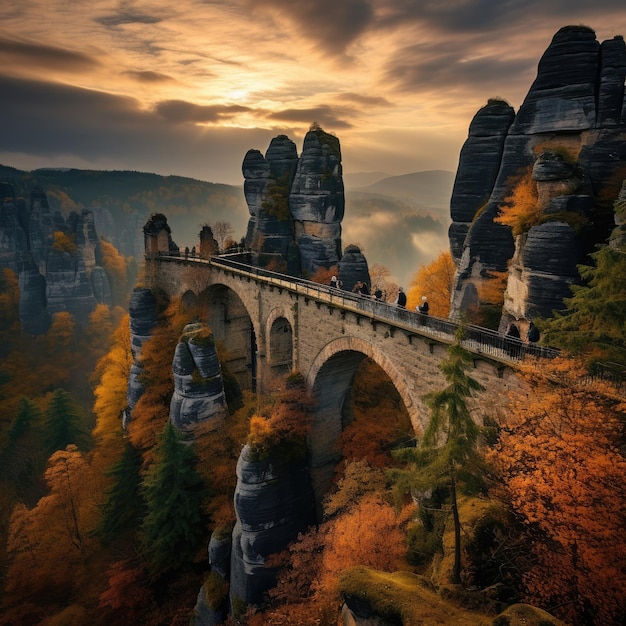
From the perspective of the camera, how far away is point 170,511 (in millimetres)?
24672

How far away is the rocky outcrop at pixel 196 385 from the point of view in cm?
2964

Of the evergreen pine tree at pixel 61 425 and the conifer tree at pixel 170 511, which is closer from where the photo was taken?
the conifer tree at pixel 170 511

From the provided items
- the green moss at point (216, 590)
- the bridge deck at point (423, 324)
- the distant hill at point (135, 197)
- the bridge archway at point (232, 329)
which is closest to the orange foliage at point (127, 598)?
the green moss at point (216, 590)

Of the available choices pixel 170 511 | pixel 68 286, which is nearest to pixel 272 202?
pixel 170 511

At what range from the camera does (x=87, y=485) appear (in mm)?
32375

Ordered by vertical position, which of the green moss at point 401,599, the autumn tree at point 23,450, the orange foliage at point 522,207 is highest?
the orange foliage at point 522,207

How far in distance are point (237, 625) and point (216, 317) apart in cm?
2533

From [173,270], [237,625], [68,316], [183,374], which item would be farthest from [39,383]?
[237,625]

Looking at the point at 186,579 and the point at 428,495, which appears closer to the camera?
the point at 428,495

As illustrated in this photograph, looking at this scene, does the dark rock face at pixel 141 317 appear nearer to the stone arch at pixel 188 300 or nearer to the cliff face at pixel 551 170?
the stone arch at pixel 188 300

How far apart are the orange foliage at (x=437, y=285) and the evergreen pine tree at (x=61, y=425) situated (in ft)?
118

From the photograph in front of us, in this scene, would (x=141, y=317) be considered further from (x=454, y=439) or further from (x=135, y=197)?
(x=135, y=197)

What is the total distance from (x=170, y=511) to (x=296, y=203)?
3093cm

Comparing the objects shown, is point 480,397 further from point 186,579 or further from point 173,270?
point 173,270
